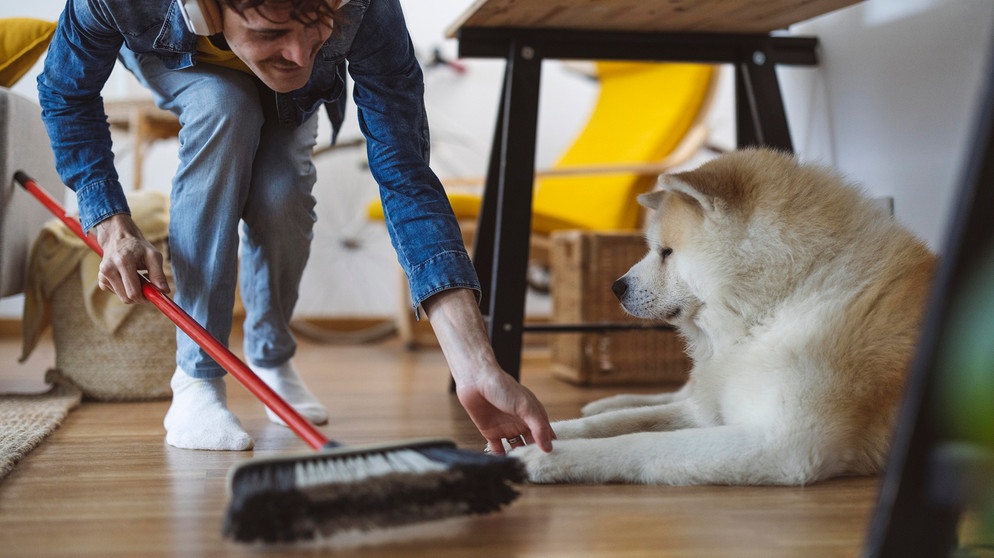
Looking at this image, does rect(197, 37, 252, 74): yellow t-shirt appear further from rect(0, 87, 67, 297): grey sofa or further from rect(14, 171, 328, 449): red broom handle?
rect(0, 87, 67, 297): grey sofa

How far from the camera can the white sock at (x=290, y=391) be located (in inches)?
67.1

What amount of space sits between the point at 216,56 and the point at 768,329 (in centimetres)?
94

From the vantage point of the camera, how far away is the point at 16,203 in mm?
1993

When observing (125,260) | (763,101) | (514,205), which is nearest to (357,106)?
(125,260)

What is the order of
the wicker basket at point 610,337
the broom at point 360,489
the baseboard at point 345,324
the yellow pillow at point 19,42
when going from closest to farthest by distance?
the broom at point 360,489, the yellow pillow at point 19,42, the wicker basket at point 610,337, the baseboard at point 345,324

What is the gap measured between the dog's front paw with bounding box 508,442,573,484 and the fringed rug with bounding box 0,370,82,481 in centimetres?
69

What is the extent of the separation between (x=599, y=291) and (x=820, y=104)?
76 cm

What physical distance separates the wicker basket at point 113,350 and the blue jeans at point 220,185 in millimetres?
553

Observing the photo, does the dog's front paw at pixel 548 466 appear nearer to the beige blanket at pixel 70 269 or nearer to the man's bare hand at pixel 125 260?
the man's bare hand at pixel 125 260

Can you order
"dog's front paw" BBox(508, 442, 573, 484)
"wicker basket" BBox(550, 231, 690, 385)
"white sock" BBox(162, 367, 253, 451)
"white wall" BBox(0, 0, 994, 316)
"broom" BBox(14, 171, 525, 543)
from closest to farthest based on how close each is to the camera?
"broom" BBox(14, 171, 525, 543)
"dog's front paw" BBox(508, 442, 573, 484)
"white sock" BBox(162, 367, 253, 451)
"white wall" BBox(0, 0, 994, 316)
"wicker basket" BBox(550, 231, 690, 385)

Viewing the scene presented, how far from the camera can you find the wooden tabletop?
1.72m

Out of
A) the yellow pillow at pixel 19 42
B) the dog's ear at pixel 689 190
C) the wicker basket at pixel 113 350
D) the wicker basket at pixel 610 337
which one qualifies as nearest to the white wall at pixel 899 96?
the dog's ear at pixel 689 190

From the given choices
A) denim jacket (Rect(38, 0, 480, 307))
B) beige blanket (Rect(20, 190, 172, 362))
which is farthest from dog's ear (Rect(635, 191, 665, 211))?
beige blanket (Rect(20, 190, 172, 362))

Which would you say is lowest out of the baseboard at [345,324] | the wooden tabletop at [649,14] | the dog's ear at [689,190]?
the baseboard at [345,324]
